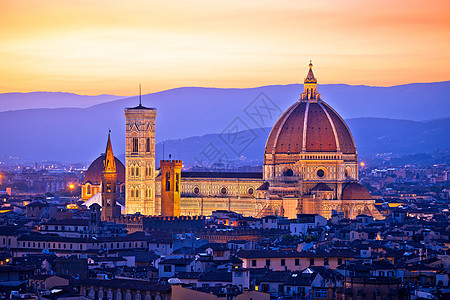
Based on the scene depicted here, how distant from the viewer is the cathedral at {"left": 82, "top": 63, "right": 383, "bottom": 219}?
15500 cm

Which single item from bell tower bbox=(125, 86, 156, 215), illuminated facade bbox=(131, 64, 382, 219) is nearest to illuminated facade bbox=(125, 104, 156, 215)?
bell tower bbox=(125, 86, 156, 215)

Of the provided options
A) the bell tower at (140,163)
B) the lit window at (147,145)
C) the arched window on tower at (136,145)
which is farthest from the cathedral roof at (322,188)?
the arched window on tower at (136,145)

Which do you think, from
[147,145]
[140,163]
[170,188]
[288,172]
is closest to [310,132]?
[288,172]

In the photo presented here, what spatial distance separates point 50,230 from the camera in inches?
4488

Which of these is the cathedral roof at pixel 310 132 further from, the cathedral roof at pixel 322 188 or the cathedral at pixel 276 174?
the cathedral roof at pixel 322 188

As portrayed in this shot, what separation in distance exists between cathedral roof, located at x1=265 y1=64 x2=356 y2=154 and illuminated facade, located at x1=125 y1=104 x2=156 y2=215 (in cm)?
1296

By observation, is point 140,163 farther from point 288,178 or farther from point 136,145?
point 288,178

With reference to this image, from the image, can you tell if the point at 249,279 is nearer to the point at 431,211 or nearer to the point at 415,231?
the point at 415,231

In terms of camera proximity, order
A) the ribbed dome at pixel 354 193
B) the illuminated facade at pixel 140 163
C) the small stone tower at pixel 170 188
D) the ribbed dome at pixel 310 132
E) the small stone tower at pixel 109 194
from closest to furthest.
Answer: the small stone tower at pixel 109 194, the small stone tower at pixel 170 188, the ribbed dome at pixel 354 193, the ribbed dome at pixel 310 132, the illuminated facade at pixel 140 163

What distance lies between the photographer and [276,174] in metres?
159

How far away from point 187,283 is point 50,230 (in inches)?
1940

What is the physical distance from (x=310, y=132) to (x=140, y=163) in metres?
18.5

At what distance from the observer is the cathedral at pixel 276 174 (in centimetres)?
15500

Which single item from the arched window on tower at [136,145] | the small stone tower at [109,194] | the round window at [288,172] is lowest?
the small stone tower at [109,194]
